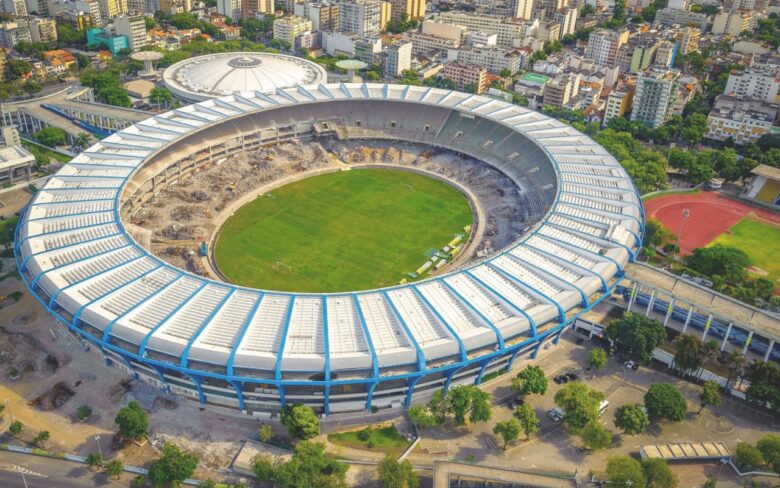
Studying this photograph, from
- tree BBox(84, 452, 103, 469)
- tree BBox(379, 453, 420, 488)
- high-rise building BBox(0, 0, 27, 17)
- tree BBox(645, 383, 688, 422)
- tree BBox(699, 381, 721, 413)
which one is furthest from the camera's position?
high-rise building BBox(0, 0, 27, 17)

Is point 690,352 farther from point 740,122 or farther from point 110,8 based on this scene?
point 110,8

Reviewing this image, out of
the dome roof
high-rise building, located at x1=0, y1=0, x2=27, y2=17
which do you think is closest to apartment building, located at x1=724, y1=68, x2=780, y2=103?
the dome roof

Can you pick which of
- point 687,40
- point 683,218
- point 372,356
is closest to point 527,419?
point 372,356

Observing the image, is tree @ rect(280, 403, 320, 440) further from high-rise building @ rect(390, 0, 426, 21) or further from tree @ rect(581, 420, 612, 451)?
high-rise building @ rect(390, 0, 426, 21)

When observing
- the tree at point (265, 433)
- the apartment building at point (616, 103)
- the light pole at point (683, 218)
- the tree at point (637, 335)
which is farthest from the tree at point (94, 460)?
the apartment building at point (616, 103)

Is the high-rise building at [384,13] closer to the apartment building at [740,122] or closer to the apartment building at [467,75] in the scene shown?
the apartment building at [467,75]

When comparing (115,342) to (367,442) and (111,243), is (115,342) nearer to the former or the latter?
(111,243)
